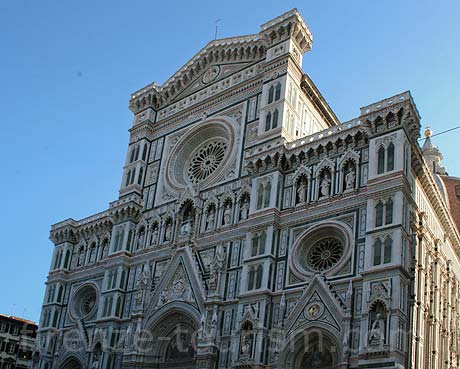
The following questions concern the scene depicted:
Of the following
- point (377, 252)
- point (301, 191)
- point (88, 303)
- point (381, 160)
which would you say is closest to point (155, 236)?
point (88, 303)

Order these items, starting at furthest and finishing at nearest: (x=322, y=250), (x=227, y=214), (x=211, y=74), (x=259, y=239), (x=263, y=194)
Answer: (x=211, y=74)
(x=227, y=214)
(x=263, y=194)
(x=259, y=239)
(x=322, y=250)

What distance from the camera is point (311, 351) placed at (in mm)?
26734

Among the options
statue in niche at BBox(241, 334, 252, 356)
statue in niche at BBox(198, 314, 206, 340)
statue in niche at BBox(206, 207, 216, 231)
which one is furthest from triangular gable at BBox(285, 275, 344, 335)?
statue in niche at BBox(206, 207, 216, 231)

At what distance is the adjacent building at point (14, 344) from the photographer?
5800cm

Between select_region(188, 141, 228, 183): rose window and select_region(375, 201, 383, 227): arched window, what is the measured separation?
1072 centimetres

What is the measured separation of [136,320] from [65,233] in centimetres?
1053

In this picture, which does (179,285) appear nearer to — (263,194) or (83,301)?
(263,194)

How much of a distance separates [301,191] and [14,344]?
38.8 m

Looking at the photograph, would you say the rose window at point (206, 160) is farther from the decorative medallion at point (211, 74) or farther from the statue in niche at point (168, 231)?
the decorative medallion at point (211, 74)

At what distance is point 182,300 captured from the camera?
32156 millimetres

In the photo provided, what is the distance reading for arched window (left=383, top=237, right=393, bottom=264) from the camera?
25547 mm

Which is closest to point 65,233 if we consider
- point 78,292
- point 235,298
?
point 78,292

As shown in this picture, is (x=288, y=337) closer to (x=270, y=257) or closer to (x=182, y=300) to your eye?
(x=270, y=257)

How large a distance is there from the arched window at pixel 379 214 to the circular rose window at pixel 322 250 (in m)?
1.34
